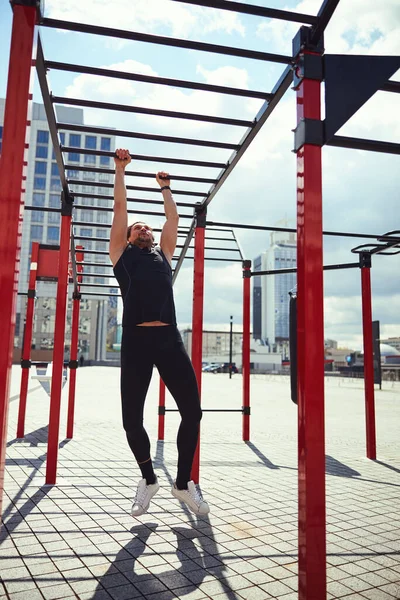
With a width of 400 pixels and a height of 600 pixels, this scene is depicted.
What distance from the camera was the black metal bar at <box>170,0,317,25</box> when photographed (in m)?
1.98

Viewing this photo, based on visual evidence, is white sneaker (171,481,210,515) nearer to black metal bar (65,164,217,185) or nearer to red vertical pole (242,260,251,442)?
black metal bar (65,164,217,185)

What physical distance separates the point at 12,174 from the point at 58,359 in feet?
8.26

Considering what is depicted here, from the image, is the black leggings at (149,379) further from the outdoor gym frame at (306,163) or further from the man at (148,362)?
the outdoor gym frame at (306,163)

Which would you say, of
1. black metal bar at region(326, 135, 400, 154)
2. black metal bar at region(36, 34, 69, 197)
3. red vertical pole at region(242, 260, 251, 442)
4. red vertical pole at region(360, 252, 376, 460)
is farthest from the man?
red vertical pole at region(242, 260, 251, 442)

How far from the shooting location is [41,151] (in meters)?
61.2

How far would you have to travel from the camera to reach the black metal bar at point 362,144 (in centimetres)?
196

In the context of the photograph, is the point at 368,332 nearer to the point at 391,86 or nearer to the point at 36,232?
the point at 391,86

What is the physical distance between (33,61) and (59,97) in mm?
1023

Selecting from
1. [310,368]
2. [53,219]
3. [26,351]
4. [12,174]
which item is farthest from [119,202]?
[53,219]

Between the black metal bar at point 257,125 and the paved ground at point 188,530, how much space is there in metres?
2.58

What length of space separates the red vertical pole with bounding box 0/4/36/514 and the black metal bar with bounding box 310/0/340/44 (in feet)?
3.82

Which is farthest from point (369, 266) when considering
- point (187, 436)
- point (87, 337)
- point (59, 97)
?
point (87, 337)

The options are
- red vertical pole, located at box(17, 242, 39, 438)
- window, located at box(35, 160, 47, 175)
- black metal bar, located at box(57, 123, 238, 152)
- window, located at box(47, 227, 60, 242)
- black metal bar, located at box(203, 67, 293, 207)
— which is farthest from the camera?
window, located at box(35, 160, 47, 175)

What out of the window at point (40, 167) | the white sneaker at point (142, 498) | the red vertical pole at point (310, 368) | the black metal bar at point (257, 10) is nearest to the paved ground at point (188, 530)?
the white sneaker at point (142, 498)
